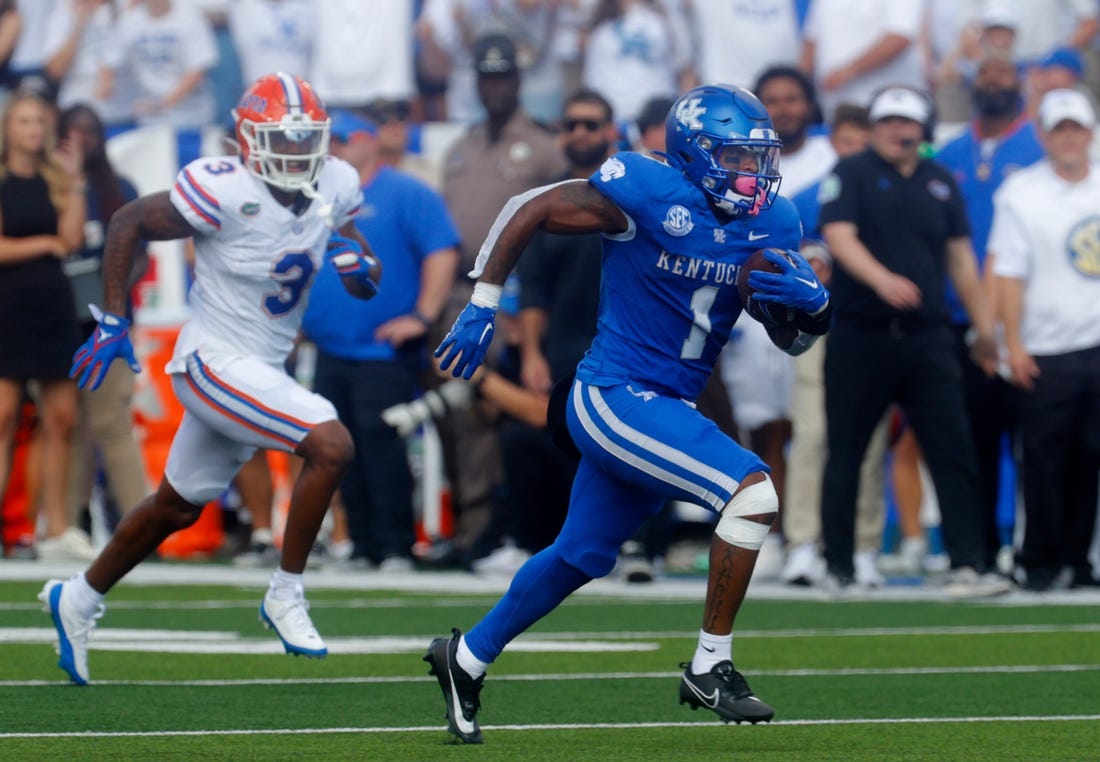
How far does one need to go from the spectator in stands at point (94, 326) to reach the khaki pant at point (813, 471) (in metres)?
3.32

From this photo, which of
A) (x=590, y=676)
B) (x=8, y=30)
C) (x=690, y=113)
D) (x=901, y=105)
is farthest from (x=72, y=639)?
(x=8, y=30)

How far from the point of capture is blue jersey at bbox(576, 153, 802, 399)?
5.65 m

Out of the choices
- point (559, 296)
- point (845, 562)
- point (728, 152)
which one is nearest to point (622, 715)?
point (728, 152)

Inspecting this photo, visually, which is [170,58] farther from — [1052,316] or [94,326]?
[1052,316]

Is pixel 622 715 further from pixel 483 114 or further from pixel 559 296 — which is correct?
pixel 483 114

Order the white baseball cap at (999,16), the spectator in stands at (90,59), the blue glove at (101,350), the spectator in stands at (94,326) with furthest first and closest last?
the spectator in stands at (90,59)
the spectator in stands at (94,326)
the white baseball cap at (999,16)
the blue glove at (101,350)

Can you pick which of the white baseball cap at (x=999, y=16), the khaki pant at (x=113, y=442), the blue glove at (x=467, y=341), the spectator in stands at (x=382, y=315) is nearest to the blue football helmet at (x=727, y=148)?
the blue glove at (x=467, y=341)

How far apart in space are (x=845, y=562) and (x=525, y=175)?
2754 mm

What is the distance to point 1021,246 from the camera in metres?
9.90

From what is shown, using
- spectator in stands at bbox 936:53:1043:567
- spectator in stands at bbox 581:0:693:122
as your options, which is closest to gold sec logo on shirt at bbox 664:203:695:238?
spectator in stands at bbox 936:53:1043:567

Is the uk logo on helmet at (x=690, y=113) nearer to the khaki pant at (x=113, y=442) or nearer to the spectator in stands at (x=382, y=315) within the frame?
the spectator in stands at (x=382, y=315)

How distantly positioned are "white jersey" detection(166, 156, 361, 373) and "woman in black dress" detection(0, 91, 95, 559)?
3716mm

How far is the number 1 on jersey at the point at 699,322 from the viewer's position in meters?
5.75

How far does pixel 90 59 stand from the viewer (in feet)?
43.5
